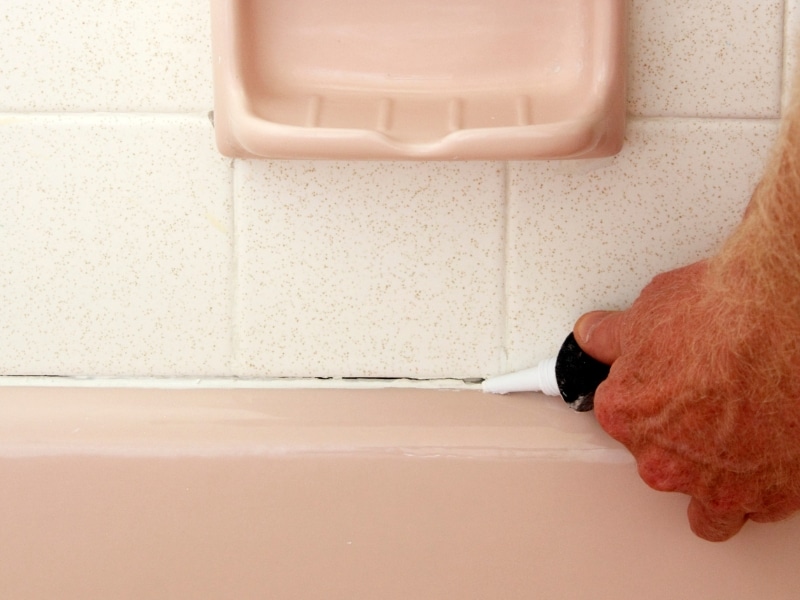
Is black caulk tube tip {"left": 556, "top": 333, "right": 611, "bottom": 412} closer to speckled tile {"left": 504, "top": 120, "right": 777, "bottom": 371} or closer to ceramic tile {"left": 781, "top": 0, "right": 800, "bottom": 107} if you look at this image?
speckled tile {"left": 504, "top": 120, "right": 777, "bottom": 371}

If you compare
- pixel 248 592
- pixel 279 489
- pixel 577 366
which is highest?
pixel 577 366

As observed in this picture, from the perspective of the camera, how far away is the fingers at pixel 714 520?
0.61 meters

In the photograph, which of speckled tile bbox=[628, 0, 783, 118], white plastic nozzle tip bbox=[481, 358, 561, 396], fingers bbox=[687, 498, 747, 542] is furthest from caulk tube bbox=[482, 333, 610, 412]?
speckled tile bbox=[628, 0, 783, 118]

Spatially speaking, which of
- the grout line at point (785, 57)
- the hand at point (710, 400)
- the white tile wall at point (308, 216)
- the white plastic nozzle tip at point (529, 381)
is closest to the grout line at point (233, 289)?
the white tile wall at point (308, 216)

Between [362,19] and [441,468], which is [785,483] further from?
[362,19]

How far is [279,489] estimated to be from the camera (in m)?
0.70

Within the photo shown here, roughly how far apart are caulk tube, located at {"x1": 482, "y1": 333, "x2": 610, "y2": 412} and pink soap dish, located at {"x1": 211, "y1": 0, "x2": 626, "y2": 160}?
193 mm

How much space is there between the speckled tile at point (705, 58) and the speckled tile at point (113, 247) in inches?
17.3

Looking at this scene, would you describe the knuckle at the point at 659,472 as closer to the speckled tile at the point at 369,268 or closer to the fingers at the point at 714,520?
the fingers at the point at 714,520

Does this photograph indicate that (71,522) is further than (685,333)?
Yes

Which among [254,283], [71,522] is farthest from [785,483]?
[71,522]

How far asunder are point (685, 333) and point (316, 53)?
1.41ft

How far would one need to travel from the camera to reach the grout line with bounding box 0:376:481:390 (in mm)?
775

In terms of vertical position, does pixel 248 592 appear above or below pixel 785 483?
below
